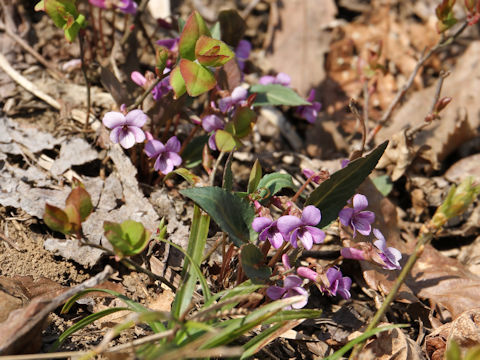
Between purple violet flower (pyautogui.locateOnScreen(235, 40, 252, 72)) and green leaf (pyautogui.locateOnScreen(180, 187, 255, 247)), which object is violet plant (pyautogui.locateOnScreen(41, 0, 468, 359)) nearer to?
green leaf (pyautogui.locateOnScreen(180, 187, 255, 247))

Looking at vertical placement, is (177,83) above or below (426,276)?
above

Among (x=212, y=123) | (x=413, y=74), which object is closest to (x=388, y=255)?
(x=212, y=123)

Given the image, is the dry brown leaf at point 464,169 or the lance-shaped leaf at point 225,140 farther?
the dry brown leaf at point 464,169

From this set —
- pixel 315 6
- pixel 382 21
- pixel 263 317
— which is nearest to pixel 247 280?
pixel 263 317

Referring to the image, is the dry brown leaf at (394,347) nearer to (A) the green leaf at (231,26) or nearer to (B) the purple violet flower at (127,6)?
(A) the green leaf at (231,26)

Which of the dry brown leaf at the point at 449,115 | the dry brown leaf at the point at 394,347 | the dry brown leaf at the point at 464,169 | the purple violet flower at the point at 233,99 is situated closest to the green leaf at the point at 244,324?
the dry brown leaf at the point at 394,347

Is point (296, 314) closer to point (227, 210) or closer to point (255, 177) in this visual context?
point (227, 210)
